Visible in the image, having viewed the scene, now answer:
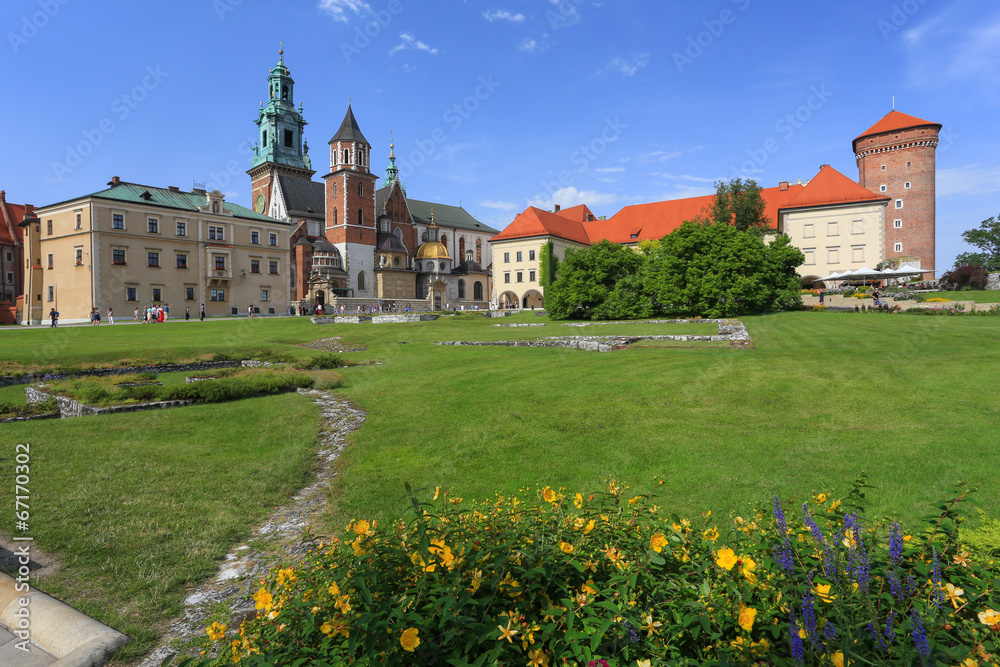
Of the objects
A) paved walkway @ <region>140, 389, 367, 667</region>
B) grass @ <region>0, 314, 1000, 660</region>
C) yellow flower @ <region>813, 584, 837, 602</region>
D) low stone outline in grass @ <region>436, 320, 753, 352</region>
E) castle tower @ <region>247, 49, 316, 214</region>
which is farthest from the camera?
castle tower @ <region>247, 49, 316, 214</region>

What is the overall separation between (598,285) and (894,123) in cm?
5382

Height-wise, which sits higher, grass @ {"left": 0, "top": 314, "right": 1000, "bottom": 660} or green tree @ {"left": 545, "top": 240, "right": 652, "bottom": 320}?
green tree @ {"left": 545, "top": 240, "right": 652, "bottom": 320}

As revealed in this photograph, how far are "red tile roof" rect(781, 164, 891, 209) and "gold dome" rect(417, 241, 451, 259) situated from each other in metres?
48.0

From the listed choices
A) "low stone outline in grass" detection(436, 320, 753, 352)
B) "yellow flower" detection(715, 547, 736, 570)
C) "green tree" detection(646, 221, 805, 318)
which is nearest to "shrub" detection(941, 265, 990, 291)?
"green tree" detection(646, 221, 805, 318)

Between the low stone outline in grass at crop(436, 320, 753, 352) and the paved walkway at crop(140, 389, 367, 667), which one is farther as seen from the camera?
the low stone outline in grass at crop(436, 320, 753, 352)

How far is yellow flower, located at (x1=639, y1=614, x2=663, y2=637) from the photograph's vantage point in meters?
2.31

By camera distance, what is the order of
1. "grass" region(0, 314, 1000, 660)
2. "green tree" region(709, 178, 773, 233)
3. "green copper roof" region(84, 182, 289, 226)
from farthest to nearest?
"green tree" region(709, 178, 773, 233) → "green copper roof" region(84, 182, 289, 226) → "grass" region(0, 314, 1000, 660)

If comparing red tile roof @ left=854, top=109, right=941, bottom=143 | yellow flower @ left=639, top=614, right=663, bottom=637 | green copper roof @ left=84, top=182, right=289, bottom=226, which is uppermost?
red tile roof @ left=854, top=109, right=941, bottom=143

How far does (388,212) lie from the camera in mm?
79062

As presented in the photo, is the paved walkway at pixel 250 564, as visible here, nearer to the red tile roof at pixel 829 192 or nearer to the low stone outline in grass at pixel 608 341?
Result: the low stone outline in grass at pixel 608 341

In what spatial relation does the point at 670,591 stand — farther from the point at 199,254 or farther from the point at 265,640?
the point at 199,254

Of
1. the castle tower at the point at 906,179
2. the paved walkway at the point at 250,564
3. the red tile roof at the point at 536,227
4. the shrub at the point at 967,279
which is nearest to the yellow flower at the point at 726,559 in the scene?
the paved walkway at the point at 250,564

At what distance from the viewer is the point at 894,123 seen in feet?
210

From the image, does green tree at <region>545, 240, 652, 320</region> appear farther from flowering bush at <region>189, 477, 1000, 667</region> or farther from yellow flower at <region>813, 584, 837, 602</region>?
yellow flower at <region>813, 584, 837, 602</region>
